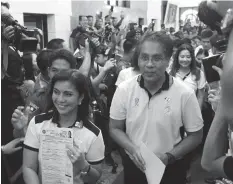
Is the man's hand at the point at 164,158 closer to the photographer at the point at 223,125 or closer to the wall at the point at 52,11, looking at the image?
the photographer at the point at 223,125

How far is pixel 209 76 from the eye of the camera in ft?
5.50

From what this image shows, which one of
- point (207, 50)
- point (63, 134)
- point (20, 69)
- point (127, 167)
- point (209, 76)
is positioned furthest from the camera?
point (207, 50)

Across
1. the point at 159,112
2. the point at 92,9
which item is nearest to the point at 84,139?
the point at 159,112

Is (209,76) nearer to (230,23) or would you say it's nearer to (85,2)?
(230,23)

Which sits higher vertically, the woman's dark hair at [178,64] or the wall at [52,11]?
the wall at [52,11]

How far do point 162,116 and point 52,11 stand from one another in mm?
6548

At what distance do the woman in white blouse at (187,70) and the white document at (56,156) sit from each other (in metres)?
2.55

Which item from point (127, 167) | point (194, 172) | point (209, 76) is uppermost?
point (209, 76)

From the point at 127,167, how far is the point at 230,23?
1.36 meters

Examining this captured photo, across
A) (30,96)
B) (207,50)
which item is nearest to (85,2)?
(207,50)

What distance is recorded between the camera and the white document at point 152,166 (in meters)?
1.74

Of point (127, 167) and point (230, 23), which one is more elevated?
point (230, 23)

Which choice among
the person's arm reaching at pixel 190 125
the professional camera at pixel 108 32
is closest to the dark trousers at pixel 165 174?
the person's arm reaching at pixel 190 125

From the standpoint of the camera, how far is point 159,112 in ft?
6.10
